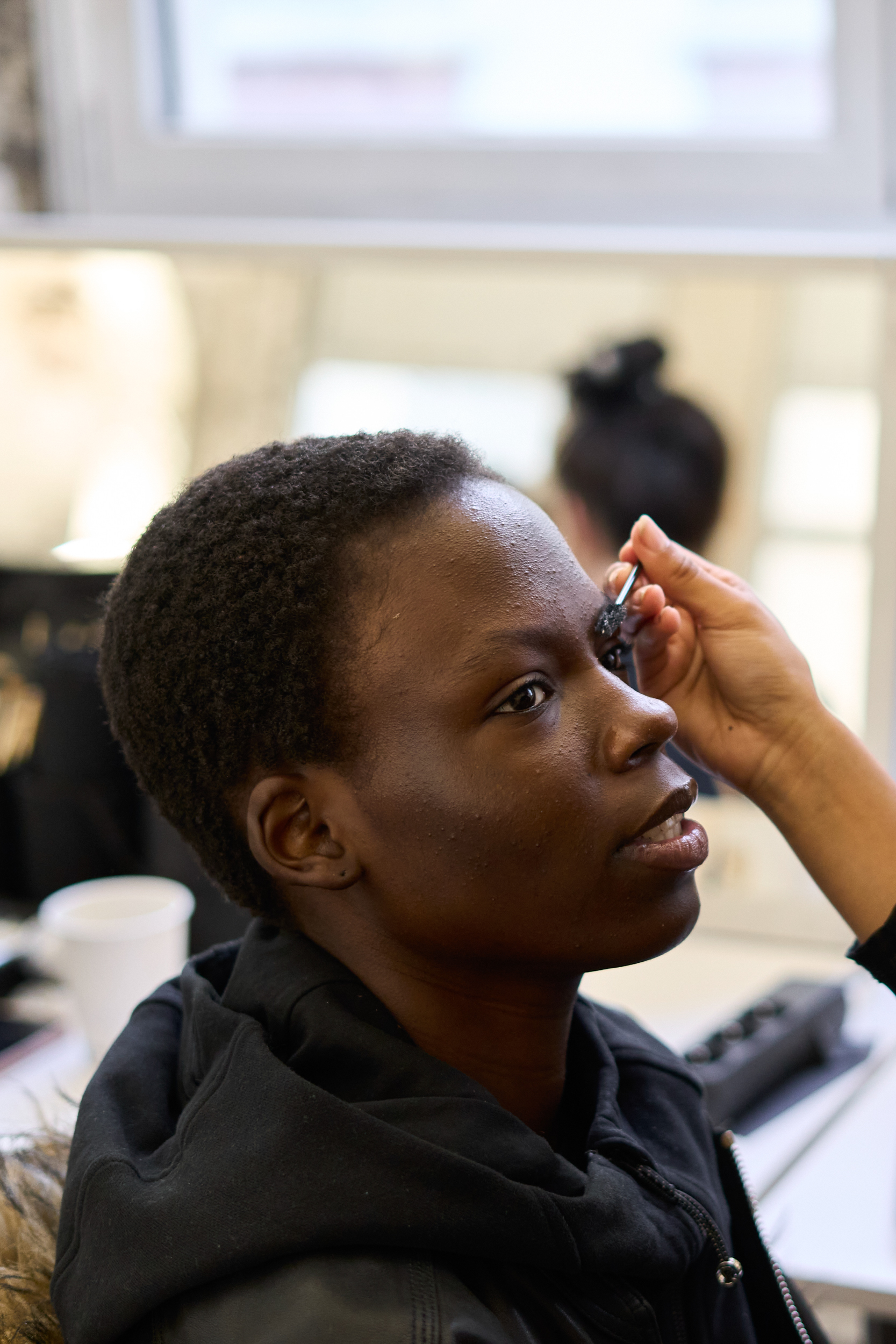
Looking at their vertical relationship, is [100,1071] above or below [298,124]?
below

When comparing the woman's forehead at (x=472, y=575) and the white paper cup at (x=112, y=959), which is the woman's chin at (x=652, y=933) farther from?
the white paper cup at (x=112, y=959)

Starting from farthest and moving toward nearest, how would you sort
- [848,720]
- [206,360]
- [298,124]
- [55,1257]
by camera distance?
[298,124]
[206,360]
[848,720]
[55,1257]

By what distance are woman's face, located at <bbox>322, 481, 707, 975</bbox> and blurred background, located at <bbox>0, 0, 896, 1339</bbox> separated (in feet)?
2.63

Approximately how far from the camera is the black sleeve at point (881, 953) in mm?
850

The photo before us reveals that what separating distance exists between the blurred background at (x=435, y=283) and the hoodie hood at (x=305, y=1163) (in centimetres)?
74

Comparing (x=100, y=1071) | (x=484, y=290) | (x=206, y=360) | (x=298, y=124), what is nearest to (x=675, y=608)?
(x=100, y=1071)

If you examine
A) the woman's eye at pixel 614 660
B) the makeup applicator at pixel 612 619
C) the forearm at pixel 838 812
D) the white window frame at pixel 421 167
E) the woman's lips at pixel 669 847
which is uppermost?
the white window frame at pixel 421 167

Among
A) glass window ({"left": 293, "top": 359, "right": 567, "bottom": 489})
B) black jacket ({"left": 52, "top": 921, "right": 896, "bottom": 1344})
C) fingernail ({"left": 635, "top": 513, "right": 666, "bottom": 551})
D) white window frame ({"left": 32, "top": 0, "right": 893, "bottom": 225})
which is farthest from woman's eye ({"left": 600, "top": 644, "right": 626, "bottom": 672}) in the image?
white window frame ({"left": 32, "top": 0, "right": 893, "bottom": 225})

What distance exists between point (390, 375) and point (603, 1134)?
1249 mm

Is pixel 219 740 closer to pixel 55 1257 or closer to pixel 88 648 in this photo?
pixel 55 1257

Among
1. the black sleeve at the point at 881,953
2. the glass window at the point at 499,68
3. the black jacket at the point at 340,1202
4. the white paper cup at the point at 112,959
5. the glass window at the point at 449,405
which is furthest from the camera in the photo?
the glass window at the point at 499,68

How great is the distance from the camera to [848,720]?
5.23 feet

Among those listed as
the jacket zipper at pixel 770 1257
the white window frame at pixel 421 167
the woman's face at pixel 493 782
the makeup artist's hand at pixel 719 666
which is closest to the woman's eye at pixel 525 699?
the woman's face at pixel 493 782

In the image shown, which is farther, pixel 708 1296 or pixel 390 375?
pixel 390 375
